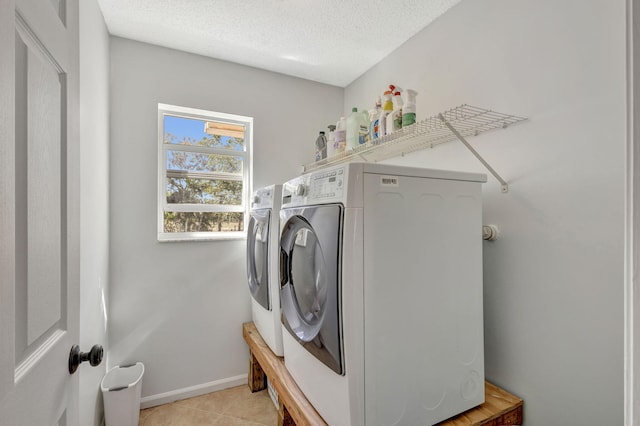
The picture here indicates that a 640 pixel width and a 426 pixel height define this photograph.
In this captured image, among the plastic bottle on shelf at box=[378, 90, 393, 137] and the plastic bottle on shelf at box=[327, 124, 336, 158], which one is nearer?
the plastic bottle on shelf at box=[378, 90, 393, 137]

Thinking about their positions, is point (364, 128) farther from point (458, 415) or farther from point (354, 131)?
point (458, 415)

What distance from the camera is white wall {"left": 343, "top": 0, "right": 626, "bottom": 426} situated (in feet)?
3.48

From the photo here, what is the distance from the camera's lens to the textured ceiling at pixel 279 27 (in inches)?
68.6

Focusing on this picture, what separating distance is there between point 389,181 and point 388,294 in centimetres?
40

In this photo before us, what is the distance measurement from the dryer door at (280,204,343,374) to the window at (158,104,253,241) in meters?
1.15

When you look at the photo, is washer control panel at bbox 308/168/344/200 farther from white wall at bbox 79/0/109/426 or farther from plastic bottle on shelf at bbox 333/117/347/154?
white wall at bbox 79/0/109/426

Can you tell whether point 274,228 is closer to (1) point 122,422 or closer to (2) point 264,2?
(2) point 264,2

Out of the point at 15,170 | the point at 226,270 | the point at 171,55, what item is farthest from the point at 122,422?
the point at 171,55

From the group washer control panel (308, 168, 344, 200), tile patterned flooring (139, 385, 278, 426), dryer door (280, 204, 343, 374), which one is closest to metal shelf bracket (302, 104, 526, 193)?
washer control panel (308, 168, 344, 200)

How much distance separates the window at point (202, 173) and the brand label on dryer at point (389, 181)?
1.66 metres

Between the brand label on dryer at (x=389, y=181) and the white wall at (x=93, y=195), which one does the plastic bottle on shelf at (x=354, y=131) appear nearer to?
the brand label on dryer at (x=389, y=181)

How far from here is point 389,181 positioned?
1060 millimetres

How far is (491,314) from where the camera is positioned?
1.46m

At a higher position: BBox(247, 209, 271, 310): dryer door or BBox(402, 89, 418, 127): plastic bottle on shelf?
BBox(402, 89, 418, 127): plastic bottle on shelf
